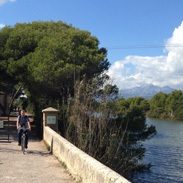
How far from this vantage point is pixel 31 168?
428 inches

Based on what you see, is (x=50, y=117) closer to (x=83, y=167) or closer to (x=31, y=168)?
(x=31, y=168)

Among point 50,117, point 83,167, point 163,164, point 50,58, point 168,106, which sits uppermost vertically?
point 50,58

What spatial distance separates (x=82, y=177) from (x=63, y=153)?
3017 mm

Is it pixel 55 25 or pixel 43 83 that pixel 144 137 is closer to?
A: pixel 43 83

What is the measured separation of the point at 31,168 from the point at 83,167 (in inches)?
115

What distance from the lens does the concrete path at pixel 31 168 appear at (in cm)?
929

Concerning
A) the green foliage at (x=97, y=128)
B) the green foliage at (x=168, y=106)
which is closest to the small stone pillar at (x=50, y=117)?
the green foliage at (x=97, y=128)

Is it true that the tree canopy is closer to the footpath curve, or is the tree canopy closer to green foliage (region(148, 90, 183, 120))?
the footpath curve

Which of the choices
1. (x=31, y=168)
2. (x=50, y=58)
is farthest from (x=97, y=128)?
(x=50, y=58)

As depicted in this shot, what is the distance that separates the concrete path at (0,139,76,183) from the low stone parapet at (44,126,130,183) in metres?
0.24

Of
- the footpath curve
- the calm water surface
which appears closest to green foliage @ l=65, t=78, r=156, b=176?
the footpath curve

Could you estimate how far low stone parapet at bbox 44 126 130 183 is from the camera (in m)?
6.62

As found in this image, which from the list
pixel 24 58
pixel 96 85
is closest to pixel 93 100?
pixel 96 85

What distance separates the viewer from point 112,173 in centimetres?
661
